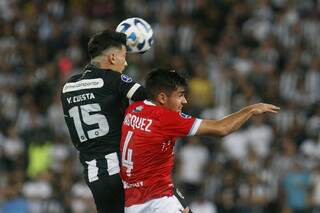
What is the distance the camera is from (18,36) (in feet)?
68.2

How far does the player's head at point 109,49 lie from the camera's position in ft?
27.2

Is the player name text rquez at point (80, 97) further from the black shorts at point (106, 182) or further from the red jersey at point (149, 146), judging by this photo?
the black shorts at point (106, 182)

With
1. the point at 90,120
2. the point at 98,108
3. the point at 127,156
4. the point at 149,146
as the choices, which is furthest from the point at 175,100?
the point at 90,120

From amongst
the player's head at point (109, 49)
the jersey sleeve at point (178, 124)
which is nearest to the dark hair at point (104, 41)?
the player's head at point (109, 49)

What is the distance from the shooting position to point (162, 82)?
7875mm

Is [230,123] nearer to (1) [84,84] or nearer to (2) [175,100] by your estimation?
(2) [175,100]

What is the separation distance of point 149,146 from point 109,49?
1.07 meters

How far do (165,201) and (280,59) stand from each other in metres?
10.3

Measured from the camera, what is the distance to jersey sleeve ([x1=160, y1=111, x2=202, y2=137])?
7754 millimetres

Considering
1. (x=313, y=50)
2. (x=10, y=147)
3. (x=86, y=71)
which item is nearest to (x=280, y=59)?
(x=313, y=50)

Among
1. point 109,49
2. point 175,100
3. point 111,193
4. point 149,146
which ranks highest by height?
point 109,49

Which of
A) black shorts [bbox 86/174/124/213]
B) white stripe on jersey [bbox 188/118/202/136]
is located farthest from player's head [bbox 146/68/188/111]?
black shorts [bbox 86/174/124/213]

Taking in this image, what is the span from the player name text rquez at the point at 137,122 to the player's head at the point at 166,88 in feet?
0.69

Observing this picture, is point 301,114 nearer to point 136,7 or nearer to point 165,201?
point 136,7
